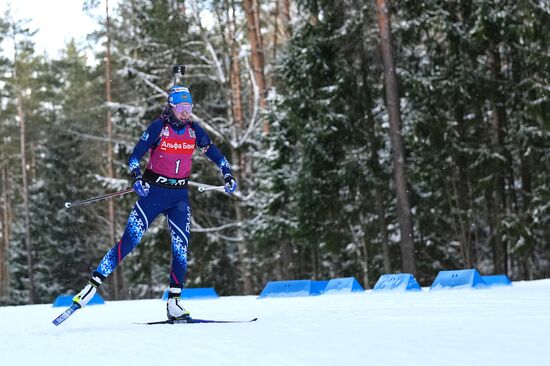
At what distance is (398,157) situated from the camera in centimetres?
1644

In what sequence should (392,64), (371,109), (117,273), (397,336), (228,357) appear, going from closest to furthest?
1. (228,357)
2. (397,336)
3. (392,64)
4. (371,109)
5. (117,273)

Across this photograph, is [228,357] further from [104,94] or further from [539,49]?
[104,94]

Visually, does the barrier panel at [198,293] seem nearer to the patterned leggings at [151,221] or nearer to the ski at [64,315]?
the patterned leggings at [151,221]

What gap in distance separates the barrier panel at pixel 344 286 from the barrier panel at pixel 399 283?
335 mm

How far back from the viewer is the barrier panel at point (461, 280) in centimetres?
809

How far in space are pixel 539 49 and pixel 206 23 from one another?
36.3ft

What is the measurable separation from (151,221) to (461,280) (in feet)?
12.1

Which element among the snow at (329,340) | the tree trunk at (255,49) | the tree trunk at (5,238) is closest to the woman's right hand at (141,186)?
the snow at (329,340)

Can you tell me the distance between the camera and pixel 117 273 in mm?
32344

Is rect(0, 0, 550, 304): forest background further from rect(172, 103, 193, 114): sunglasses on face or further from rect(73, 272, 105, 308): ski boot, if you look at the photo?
rect(73, 272, 105, 308): ski boot

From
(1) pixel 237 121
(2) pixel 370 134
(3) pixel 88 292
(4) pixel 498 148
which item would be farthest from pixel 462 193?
(3) pixel 88 292

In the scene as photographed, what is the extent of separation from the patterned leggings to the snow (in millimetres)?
568

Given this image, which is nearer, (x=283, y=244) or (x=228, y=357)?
(x=228, y=357)

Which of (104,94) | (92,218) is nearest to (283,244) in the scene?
(104,94)
